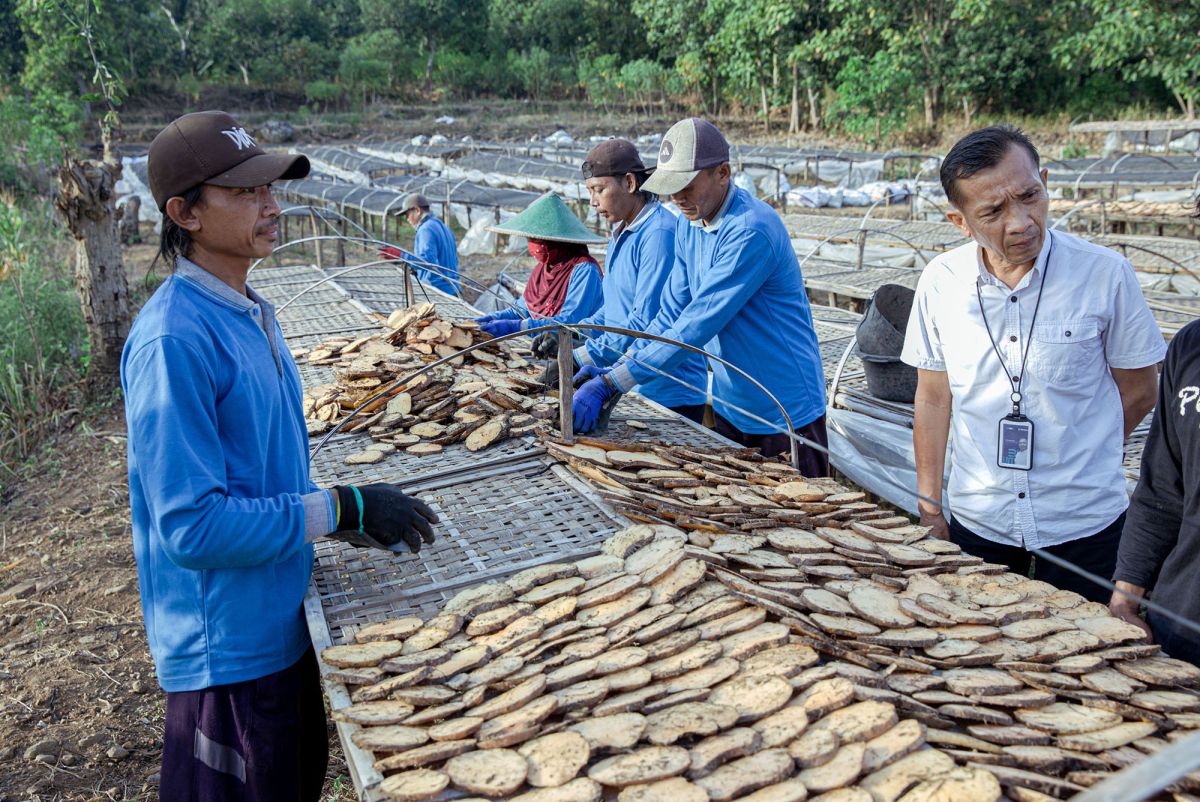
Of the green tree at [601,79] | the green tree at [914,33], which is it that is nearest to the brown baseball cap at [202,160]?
the green tree at [914,33]

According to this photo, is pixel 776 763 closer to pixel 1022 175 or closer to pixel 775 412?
pixel 1022 175

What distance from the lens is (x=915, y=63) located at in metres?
25.5

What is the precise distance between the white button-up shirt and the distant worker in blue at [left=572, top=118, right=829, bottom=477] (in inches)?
27.5

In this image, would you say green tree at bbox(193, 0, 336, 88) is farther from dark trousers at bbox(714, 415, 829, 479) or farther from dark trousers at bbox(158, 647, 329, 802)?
dark trousers at bbox(158, 647, 329, 802)

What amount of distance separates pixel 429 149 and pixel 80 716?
2115 cm

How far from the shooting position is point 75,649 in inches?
168

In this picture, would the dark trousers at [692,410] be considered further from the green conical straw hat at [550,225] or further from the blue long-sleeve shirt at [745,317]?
the green conical straw hat at [550,225]

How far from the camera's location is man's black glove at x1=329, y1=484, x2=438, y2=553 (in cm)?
205

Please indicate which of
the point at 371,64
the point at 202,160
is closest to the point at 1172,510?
the point at 202,160

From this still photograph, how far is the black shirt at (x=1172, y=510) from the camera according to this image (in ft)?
6.52

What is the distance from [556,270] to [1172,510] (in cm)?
322

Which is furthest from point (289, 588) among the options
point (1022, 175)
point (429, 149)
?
point (429, 149)

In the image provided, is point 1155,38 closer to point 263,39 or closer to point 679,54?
point 679,54

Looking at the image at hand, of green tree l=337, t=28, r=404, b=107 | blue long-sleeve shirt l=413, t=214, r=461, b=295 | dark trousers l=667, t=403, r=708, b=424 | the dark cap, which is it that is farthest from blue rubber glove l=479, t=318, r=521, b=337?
green tree l=337, t=28, r=404, b=107
